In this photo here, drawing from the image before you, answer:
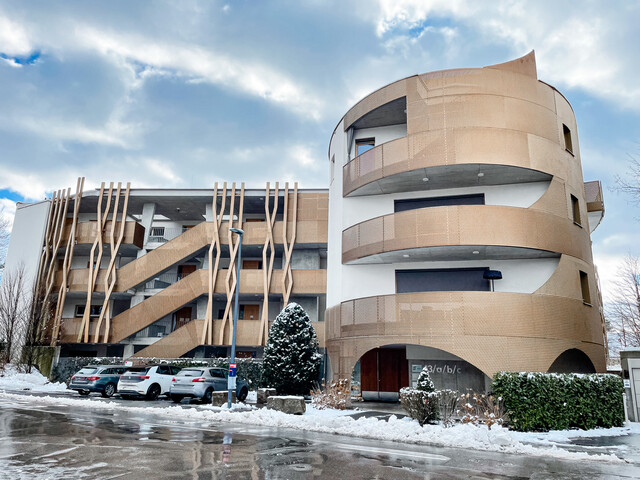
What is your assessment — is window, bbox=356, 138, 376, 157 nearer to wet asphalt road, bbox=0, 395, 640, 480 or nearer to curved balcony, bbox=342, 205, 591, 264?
curved balcony, bbox=342, 205, 591, 264

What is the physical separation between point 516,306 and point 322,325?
1230 centimetres

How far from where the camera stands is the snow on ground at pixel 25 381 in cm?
2639

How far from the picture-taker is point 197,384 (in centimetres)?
2058

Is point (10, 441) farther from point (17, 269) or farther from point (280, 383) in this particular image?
point (17, 269)

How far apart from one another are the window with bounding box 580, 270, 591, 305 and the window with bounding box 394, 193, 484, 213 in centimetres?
543

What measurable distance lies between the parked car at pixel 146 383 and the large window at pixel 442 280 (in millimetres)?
11796

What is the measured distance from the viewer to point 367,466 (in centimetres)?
842

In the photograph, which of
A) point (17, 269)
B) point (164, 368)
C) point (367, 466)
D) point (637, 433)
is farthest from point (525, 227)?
point (17, 269)

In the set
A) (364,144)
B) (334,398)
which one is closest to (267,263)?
(364,144)

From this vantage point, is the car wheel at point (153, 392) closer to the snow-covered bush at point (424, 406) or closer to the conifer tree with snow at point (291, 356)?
the conifer tree with snow at point (291, 356)

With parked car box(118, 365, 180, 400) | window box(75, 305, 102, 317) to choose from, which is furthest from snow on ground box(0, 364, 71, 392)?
parked car box(118, 365, 180, 400)

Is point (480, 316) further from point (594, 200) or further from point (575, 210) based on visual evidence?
point (594, 200)

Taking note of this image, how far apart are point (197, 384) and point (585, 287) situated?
17411 mm


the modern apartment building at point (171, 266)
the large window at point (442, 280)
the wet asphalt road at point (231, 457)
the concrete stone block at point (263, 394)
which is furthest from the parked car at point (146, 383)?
the large window at point (442, 280)
